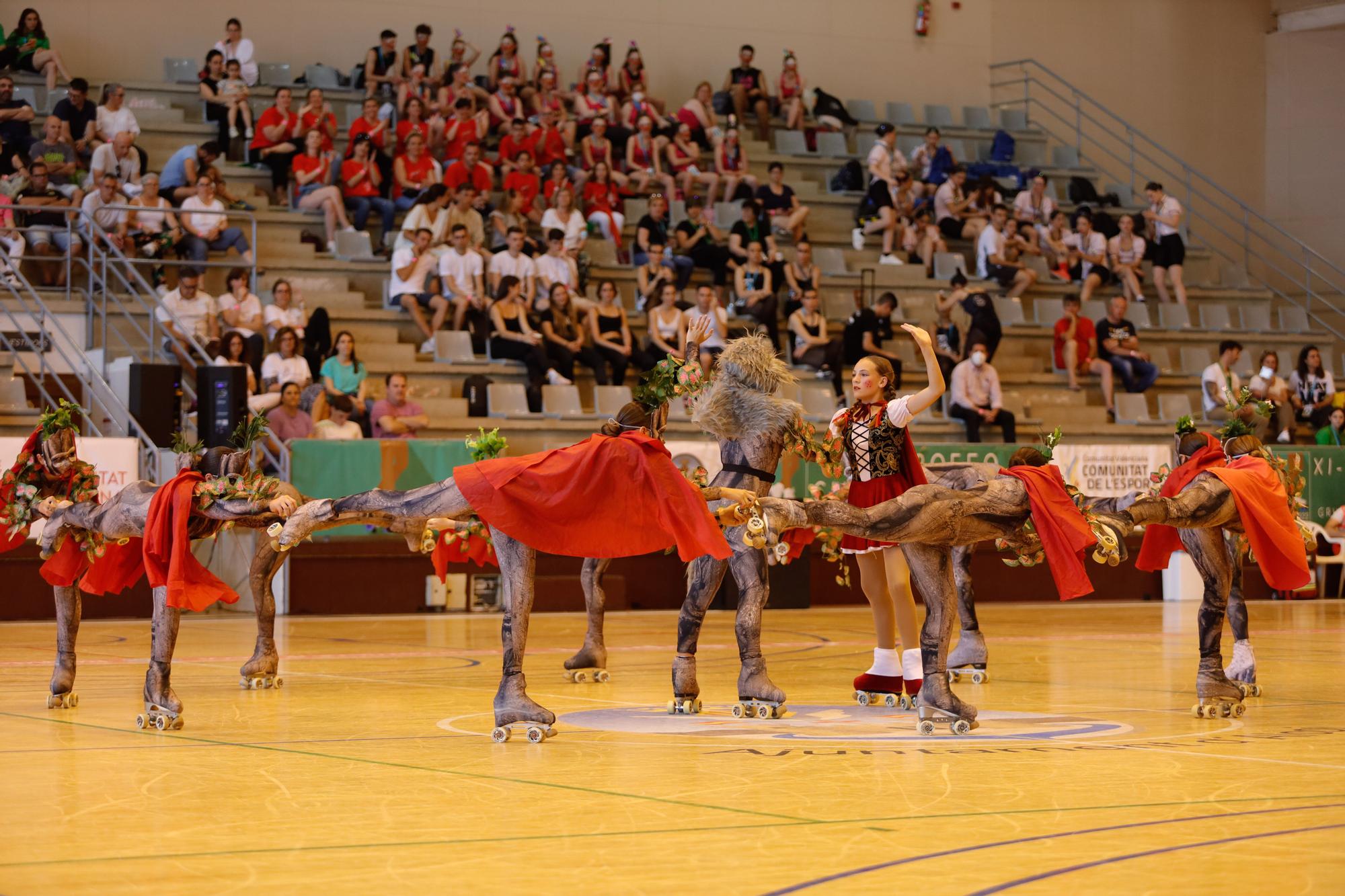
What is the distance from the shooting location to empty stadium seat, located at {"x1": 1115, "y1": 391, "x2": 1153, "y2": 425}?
22.7m

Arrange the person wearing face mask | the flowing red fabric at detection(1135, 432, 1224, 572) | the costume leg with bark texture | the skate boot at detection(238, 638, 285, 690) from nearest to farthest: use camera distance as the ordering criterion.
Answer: the flowing red fabric at detection(1135, 432, 1224, 572), the skate boot at detection(238, 638, 285, 690), the costume leg with bark texture, the person wearing face mask

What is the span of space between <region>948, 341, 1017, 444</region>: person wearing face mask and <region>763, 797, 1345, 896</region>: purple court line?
49.7 feet

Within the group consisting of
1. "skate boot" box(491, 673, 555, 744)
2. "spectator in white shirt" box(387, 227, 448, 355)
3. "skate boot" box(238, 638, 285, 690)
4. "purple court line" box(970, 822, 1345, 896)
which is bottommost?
"skate boot" box(238, 638, 285, 690)

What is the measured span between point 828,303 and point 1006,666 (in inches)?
484

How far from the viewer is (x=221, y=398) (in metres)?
15.6

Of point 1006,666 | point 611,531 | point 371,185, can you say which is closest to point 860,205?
point 371,185

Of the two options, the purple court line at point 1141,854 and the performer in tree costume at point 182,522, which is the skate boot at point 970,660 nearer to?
the performer in tree costume at point 182,522

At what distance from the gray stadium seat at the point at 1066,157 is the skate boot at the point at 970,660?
19325 millimetres

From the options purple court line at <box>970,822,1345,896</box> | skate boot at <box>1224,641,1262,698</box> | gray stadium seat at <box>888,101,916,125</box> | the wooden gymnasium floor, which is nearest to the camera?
purple court line at <box>970,822,1345,896</box>

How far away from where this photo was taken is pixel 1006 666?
11.3 metres

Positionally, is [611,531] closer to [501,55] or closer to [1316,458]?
[1316,458]

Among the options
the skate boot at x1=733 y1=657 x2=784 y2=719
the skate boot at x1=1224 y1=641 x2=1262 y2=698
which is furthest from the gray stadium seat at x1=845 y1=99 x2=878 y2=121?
the skate boot at x1=733 y1=657 x2=784 y2=719

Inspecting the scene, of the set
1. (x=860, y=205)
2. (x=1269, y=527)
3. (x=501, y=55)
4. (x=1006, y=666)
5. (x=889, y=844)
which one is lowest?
(x=1006, y=666)

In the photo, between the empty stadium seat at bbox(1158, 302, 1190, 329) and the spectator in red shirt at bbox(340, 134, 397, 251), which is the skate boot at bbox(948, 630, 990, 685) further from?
the empty stadium seat at bbox(1158, 302, 1190, 329)
